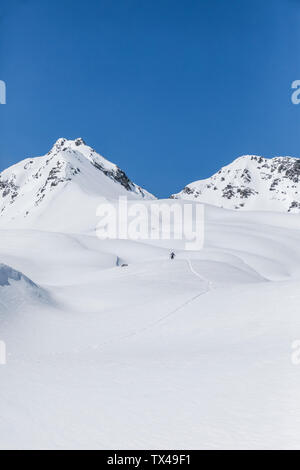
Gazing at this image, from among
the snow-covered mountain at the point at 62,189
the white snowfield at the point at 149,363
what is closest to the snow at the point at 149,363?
the white snowfield at the point at 149,363

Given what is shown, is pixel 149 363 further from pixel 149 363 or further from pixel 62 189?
pixel 62 189

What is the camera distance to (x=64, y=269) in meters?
36.2

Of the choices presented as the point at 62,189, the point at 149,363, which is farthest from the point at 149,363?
the point at 62,189

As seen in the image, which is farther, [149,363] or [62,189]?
[62,189]

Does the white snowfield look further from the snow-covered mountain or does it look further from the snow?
the snow-covered mountain

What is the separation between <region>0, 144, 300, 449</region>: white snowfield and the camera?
730 centimetres

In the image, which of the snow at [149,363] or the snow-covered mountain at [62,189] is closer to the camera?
the snow at [149,363]

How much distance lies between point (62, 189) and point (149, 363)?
11091 cm

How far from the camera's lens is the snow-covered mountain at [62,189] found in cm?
10388

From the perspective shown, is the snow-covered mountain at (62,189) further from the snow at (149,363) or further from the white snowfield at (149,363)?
the snow at (149,363)

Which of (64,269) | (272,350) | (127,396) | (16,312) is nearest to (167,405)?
(127,396)

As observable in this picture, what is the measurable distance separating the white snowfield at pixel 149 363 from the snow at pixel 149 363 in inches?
1.3

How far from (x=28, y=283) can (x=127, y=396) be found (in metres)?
12.5

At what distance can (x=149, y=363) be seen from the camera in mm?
11312
